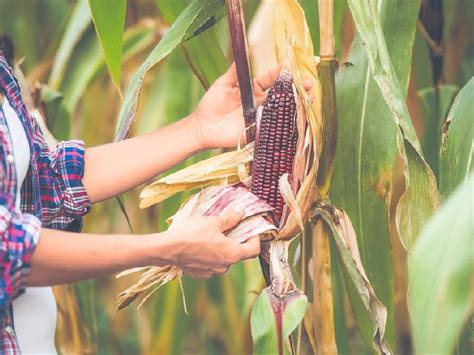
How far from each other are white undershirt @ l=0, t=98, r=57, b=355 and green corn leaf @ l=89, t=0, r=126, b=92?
192 millimetres

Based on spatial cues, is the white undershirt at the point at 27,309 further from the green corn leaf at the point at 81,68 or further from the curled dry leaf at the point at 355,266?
the green corn leaf at the point at 81,68

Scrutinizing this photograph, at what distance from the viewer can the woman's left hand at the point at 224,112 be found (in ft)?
3.07

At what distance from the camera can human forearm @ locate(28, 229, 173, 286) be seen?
757 millimetres

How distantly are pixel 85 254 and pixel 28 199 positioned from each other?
0.14 metres

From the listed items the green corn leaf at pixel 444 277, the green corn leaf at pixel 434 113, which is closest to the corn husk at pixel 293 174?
the green corn leaf at pixel 444 277

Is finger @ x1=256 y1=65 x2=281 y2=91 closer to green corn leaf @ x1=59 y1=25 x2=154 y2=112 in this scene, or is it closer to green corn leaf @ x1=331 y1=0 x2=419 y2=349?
green corn leaf @ x1=331 y1=0 x2=419 y2=349

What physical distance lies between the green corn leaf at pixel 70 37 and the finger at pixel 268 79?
51 centimetres

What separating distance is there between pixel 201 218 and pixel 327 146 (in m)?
0.15

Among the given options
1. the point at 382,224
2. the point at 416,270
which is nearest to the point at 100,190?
the point at 382,224

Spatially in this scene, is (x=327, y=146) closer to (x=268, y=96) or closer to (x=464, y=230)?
(x=268, y=96)

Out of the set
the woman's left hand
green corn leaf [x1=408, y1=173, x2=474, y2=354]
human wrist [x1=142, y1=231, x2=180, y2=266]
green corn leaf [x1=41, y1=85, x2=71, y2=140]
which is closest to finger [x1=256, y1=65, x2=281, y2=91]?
the woman's left hand

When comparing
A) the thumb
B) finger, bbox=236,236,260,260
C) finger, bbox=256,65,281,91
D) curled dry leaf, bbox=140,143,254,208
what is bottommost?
finger, bbox=236,236,260,260

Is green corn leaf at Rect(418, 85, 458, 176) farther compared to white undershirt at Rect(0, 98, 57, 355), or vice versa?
green corn leaf at Rect(418, 85, 458, 176)

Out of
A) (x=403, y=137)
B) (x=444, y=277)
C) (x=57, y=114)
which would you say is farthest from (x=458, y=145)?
(x=57, y=114)
